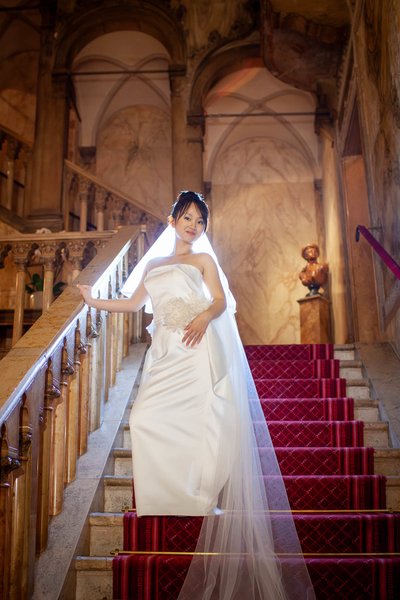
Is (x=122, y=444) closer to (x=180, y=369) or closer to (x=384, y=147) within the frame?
(x=180, y=369)

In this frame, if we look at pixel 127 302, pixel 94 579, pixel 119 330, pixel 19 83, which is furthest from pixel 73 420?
pixel 19 83

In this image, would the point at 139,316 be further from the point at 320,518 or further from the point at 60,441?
the point at 320,518

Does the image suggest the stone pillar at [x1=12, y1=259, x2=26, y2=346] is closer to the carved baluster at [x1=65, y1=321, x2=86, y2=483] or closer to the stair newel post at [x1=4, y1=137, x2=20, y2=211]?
the stair newel post at [x1=4, y1=137, x2=20, y2=211]

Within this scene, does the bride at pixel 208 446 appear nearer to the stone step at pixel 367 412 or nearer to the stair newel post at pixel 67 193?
the stone step at pixel 367 412

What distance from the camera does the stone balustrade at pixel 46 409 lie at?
2.31 metres

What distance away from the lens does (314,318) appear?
8.97 m

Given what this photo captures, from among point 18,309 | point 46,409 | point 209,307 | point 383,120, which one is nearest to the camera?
point 46,409

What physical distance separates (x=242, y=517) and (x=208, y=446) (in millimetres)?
318

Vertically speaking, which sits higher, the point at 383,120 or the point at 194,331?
the point at 383,120

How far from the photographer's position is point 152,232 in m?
8.27

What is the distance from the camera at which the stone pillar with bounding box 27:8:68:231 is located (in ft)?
28.6

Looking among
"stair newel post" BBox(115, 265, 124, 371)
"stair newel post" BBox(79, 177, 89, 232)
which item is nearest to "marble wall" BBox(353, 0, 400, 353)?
"stair newel post" BBox(115, 265, 124, 371)

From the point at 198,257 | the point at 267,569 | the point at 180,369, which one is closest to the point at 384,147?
the point at 198,257

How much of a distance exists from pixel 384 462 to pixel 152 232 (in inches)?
206
